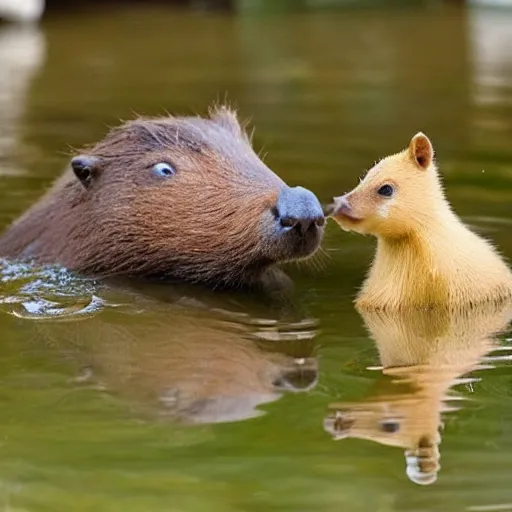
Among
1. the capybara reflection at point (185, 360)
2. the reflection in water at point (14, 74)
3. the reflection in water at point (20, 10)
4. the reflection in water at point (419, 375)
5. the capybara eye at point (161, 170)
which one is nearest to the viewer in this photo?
the reflection in water at point (419, 375)

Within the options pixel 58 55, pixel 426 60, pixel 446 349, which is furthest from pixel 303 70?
pixel 446 349

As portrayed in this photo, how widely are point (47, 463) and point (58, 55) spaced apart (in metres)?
11.6

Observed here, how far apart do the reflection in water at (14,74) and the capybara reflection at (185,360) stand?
10.7 ft

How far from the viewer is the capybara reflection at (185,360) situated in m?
4.34

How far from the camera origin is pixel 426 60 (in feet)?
47.7

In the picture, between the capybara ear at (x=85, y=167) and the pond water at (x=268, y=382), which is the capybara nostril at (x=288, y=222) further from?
the capybara ear at (x=85, y=167)

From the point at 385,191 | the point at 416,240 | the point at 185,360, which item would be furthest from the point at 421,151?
the point at 185,360

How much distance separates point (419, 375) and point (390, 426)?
0.61m

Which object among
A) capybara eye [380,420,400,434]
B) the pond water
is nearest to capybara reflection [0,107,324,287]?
the pond water

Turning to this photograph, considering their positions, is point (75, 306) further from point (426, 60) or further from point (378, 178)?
point (426, 60)

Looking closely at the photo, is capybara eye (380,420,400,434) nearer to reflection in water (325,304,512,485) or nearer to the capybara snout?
reflection in water (325,304,512,485)

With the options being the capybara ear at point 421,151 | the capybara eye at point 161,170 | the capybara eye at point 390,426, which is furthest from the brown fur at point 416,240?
the capybara eye at point 390,426

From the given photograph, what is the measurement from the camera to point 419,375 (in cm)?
463

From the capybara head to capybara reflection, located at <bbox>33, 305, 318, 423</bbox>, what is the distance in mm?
457
